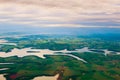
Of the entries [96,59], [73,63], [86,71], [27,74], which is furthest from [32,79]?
[96,59]

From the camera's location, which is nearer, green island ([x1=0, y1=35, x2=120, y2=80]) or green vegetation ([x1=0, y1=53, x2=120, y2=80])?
green island ([x1=0, y1=35, x2=120, y2=80])

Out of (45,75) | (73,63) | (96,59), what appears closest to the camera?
(45,75)

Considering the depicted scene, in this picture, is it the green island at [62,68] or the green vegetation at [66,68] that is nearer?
the green island at [62,68]

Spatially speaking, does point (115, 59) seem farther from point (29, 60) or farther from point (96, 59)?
point (29, 60)

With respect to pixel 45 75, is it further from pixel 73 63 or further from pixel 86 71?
pixel 73 63

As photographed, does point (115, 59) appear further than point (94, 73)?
Yes

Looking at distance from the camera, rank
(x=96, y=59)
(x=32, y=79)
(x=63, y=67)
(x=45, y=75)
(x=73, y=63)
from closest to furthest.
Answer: (x=32, y=79) → (x=45, y=75) → (x=63, y=67) → (x=73, y=63) → (x=96, y=59)

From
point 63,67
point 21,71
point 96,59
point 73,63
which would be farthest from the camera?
point 96,59

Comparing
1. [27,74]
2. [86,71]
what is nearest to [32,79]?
[27,74]

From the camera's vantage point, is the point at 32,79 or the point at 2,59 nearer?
the point at 32,79
